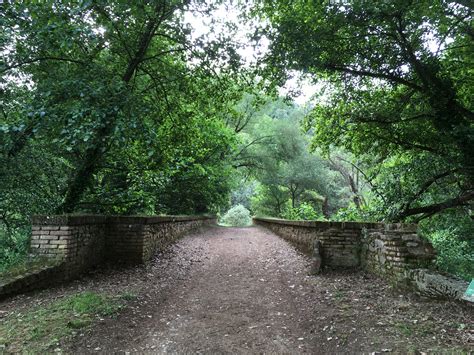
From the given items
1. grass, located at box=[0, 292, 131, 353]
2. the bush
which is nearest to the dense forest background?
grass, located at box=[0, 292, 131, 353]

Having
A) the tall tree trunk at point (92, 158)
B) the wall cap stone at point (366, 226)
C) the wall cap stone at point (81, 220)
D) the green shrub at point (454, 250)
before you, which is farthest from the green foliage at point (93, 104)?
the green shrub at point (454, 250)

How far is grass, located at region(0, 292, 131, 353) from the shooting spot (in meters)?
3.33

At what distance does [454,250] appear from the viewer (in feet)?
Answer: 37.4

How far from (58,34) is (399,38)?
7.67 m

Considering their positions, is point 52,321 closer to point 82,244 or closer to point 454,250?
point 82,244

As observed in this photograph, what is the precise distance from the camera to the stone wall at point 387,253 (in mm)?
4422

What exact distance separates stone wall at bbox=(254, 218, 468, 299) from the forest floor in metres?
0.20

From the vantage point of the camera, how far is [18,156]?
232 inches

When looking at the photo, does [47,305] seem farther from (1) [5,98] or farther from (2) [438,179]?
(2) [438,179]

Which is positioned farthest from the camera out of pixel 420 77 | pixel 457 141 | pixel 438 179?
pixel 438 179

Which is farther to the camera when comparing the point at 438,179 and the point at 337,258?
the point at 438,179

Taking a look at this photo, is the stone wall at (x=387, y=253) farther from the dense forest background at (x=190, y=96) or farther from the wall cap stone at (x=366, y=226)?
the dense forest background at (x=190, y=96)

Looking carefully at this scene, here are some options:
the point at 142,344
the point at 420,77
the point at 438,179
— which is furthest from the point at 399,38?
the point at 142,344

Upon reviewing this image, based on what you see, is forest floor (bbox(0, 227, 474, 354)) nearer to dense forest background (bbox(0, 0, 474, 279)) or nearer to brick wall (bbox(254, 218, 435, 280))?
brick wall (bbox(254, 218, 435, 280))
